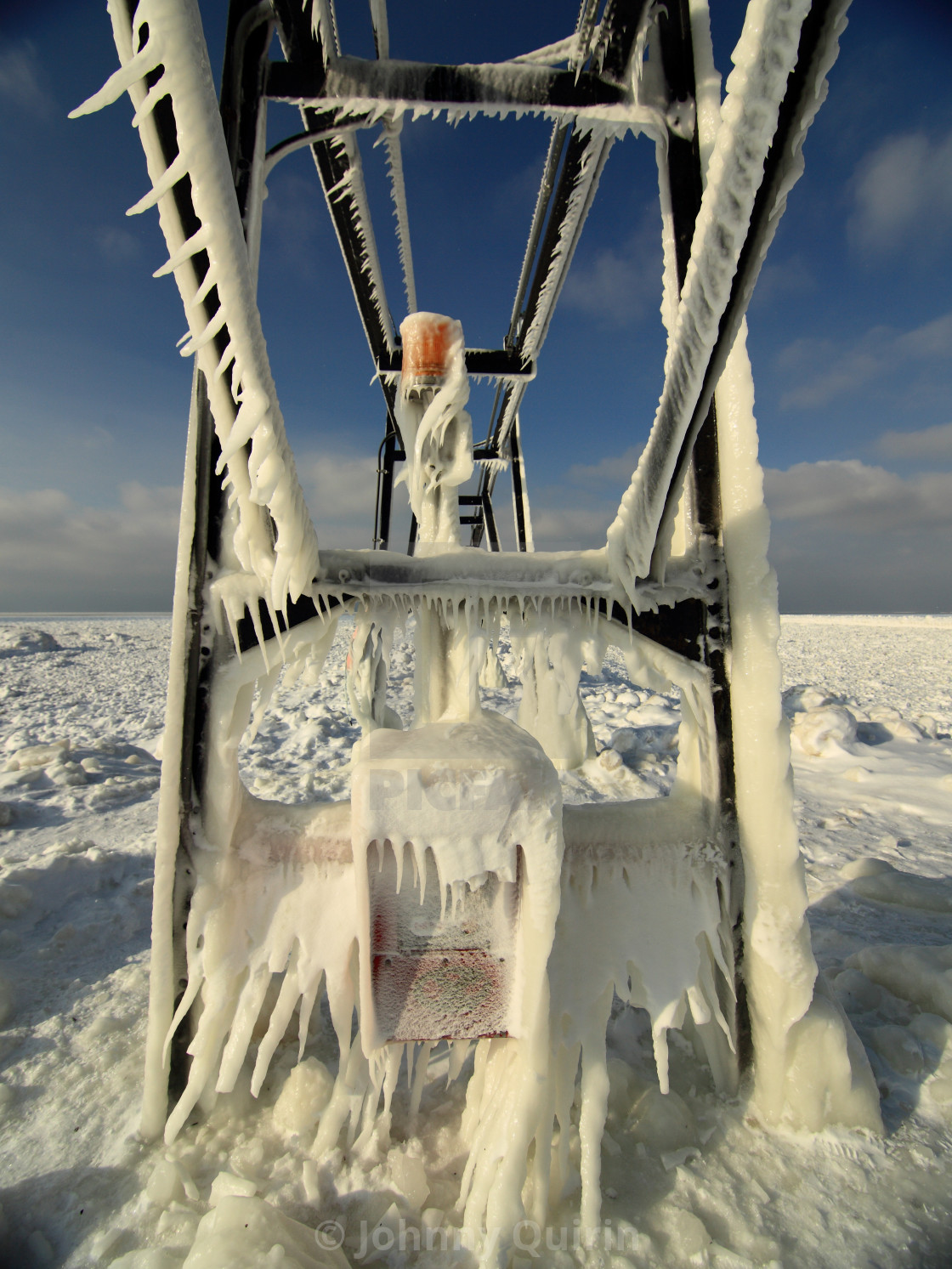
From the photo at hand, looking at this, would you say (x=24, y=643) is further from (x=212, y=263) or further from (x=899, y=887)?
(x=899, y=887)

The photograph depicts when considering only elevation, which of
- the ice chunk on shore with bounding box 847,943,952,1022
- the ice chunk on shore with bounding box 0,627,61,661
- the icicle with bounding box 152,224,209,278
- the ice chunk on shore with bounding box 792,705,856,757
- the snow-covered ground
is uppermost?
the icicle with bounding box 152,224,209,278

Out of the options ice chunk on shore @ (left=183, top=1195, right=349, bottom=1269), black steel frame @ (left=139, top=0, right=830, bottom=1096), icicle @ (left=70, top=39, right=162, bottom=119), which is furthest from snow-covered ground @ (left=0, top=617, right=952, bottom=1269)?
icicle @ (left=70, top=39, right=162, bottom=119)

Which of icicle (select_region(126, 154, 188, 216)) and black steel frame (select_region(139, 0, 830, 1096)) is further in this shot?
black steel frame (select_region(139, 0, 830, 1096))

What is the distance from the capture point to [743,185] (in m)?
0.67

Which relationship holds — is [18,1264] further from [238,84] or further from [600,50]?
[600,50]

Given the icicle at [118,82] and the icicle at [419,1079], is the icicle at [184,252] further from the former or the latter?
the icicle at [419,1079]

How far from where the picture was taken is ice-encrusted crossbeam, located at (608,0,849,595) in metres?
0.59

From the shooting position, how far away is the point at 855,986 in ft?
5.27

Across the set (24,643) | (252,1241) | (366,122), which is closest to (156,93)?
(366,122)

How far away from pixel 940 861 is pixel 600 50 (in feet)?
10.7

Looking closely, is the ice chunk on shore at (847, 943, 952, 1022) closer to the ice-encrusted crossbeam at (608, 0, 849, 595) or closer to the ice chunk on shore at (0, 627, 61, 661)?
the ice-encrusted crossbeam at (608, 0, 849, 595)

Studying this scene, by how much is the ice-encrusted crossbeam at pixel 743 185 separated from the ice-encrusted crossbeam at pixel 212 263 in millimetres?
589

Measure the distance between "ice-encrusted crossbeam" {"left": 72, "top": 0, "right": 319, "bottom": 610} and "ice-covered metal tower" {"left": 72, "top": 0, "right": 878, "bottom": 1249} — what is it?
0.02 m

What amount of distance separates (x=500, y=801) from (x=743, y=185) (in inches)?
37.7
